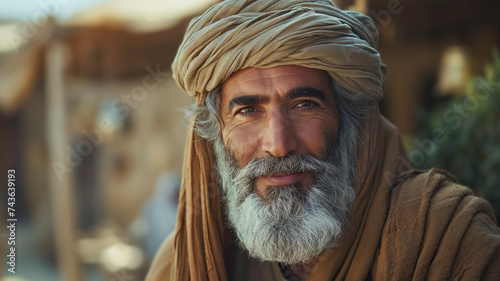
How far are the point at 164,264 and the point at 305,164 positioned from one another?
2.84ft

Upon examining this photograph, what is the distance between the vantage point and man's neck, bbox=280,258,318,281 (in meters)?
2.10

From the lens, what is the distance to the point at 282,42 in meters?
1.87

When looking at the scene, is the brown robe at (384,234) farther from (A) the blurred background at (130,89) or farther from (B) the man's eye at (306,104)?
(A) the blurred background at (130,89)

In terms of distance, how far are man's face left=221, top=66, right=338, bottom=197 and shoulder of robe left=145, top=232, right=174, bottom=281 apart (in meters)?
0.57

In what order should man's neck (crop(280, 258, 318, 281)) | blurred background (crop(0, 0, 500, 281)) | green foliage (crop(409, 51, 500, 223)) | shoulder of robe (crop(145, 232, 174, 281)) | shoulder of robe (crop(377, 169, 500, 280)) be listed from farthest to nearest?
blurred background (crop(0, 0, 500, 281))
green foliage (crop(409, 51, 500, 223))
shoulder of robe (crop(145, 232, 174, 281))
man's neck (crop(280, 258, 318, 281))
shoulder of robe (crop(377, 169, 500, 280))

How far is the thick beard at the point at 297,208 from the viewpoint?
6.34 feet

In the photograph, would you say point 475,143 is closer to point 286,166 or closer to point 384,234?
point 384,234

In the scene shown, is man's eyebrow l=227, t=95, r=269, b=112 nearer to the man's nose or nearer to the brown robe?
the man's nose

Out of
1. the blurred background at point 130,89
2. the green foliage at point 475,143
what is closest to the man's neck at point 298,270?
the green foliage at point 475,143

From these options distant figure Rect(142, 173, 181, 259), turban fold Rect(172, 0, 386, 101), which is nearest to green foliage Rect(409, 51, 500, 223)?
turban fold Rect(172, 0, 386, 101)

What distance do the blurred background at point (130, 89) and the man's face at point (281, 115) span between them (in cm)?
123

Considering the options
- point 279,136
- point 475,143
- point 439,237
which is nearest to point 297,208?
point 279,136

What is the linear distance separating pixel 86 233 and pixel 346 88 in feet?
22.5

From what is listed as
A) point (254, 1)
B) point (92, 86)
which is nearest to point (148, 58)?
point (92, 86)
